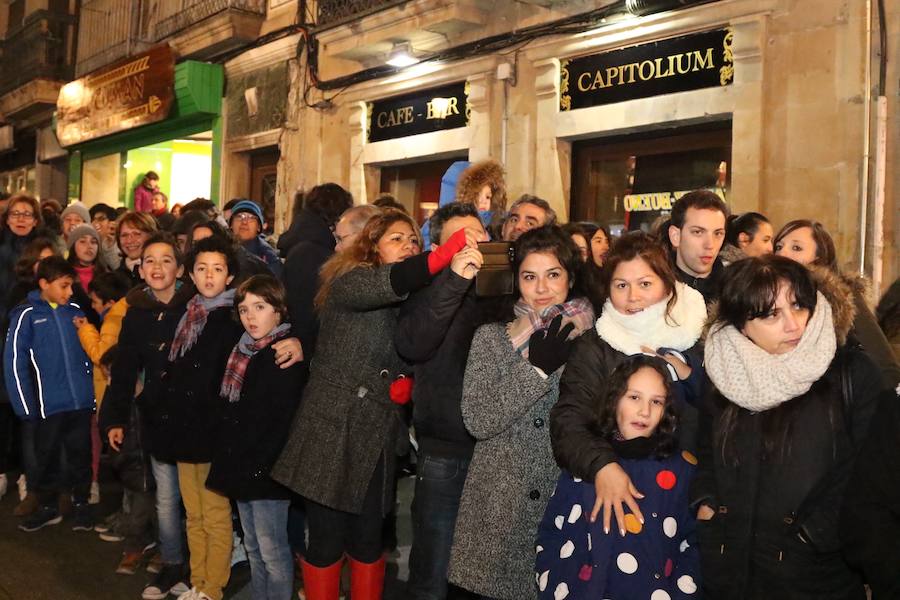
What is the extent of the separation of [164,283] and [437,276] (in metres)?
2.35

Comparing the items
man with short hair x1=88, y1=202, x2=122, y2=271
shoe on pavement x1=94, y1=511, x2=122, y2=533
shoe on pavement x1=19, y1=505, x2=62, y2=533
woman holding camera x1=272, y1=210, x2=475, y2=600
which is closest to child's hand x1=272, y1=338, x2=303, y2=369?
woman holding camera x1=272, y1=210, x2=475, y2=600

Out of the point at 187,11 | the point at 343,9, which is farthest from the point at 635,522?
the point at 187,11

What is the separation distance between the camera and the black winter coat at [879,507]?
2311mm

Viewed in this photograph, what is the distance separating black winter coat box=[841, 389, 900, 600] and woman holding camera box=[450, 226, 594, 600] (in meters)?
1.21

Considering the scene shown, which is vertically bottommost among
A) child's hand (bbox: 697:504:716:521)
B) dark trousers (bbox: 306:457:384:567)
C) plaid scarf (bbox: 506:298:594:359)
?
dark trousers (bbox: 306:457:384:567)

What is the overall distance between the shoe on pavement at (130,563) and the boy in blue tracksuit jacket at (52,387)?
1.04m

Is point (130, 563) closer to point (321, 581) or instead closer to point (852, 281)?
point (321, 581)

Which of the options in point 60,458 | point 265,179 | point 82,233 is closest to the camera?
point 60,458

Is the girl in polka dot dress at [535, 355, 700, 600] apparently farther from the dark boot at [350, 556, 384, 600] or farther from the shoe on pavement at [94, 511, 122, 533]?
the shoe on pavement at [94, 511, 122, 533]

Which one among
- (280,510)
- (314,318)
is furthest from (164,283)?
(280,510)

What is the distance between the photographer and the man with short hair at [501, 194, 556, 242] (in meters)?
4.98

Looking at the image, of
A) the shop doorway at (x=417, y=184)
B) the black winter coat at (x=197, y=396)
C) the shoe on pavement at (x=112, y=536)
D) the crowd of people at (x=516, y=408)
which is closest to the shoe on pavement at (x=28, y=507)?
the shoe on pavement at (x=112, y=536)

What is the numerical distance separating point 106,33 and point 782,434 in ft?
58.9

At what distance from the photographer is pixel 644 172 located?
28.6 ft
